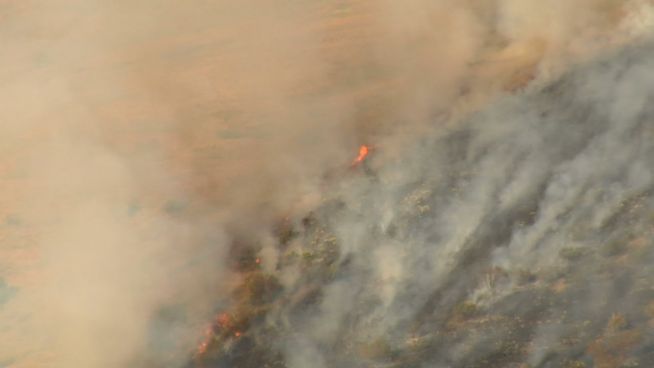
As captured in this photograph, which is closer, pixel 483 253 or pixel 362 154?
pixel 483 253

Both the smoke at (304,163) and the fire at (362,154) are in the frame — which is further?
the fire at (362,154)

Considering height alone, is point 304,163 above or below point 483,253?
above

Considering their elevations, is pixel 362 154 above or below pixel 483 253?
above

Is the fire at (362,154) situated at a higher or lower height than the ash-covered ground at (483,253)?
higher

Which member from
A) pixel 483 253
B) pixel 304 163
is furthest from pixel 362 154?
pixel 483 253

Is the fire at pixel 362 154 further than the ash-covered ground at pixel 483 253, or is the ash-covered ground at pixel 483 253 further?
the fire at pixel 362 154

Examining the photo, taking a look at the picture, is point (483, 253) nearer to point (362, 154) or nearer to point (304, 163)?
point (362, 154)

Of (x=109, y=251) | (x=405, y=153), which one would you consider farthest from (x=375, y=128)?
(x=109, y=251)
